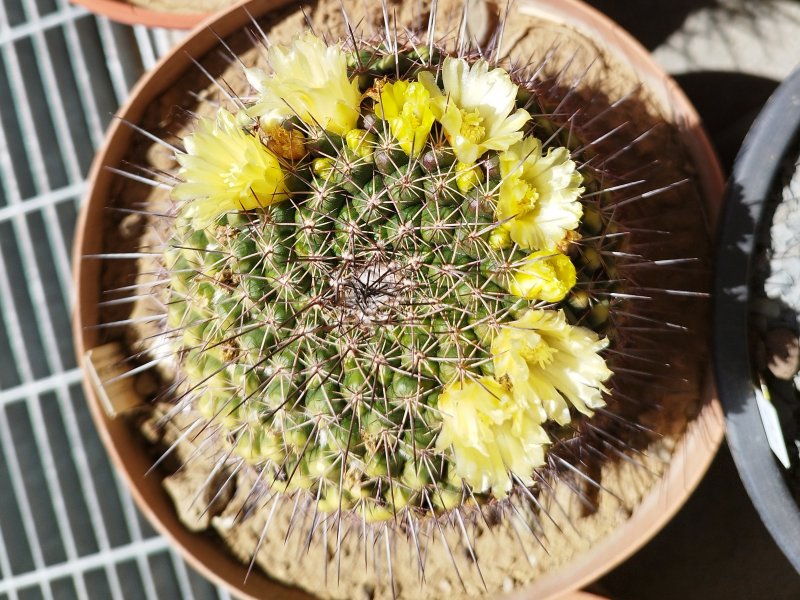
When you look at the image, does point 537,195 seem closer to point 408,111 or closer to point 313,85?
point 408,111

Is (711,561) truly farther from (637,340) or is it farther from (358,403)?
(358,403)

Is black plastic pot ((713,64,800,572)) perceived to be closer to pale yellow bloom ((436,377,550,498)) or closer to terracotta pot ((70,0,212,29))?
pale yellow bloom ((436,377,550,498))

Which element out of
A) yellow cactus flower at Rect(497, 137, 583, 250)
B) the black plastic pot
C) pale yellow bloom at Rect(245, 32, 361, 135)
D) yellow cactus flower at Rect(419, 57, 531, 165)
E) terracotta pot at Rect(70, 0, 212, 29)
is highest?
terracotta pot at Rect(70, 0, 212, 29)

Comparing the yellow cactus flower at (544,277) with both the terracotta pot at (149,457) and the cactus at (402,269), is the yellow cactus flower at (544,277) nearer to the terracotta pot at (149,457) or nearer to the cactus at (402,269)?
the cactus at (402,269)

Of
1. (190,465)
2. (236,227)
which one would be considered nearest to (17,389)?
(190,465)

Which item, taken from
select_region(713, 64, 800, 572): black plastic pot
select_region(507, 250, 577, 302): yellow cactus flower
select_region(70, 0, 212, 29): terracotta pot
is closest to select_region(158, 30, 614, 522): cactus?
select_region(507, 250, 577, 302): yellow cactus flower

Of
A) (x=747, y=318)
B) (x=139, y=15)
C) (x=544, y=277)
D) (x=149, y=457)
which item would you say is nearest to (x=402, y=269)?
(x=544, y=277)
